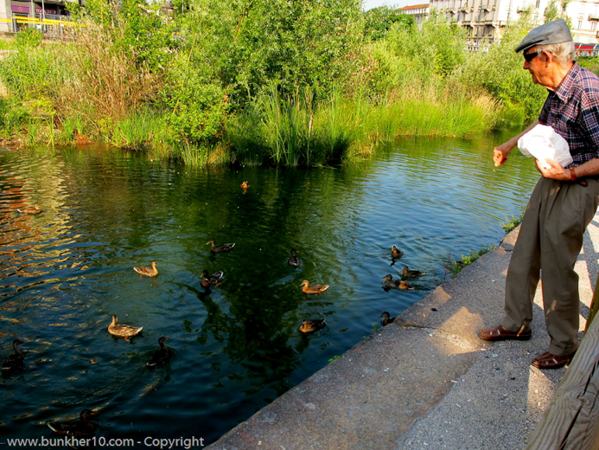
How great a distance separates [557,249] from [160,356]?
4335mm

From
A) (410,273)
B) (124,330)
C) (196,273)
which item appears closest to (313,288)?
(410,273)

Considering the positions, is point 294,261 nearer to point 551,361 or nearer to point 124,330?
point 124,330

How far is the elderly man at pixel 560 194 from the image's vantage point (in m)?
3.81

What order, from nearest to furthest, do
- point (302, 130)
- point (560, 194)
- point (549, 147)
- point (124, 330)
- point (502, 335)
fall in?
point (549, 147) < point (560, 194) < point (502, 335) < point (124, 330) < point (302, 130)

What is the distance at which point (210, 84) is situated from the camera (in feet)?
52.2

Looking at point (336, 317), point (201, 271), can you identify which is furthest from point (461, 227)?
point (201, 271)

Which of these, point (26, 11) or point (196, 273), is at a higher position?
point (26, 11)

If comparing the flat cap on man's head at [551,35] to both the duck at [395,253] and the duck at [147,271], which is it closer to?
the duck at [395,253]

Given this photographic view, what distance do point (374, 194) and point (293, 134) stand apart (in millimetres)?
4338

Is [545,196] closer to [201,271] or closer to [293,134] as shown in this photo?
[201,271]

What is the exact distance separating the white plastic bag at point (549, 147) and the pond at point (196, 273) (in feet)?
10.8

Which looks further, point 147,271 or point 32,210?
point 32,210

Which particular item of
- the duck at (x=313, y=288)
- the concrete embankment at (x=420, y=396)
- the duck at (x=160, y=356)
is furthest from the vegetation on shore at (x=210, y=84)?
the concrete embankment at (x=420, y=396)

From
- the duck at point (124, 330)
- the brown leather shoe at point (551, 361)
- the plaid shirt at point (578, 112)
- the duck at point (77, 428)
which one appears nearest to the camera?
the plaid shirt at point (578, 112)
